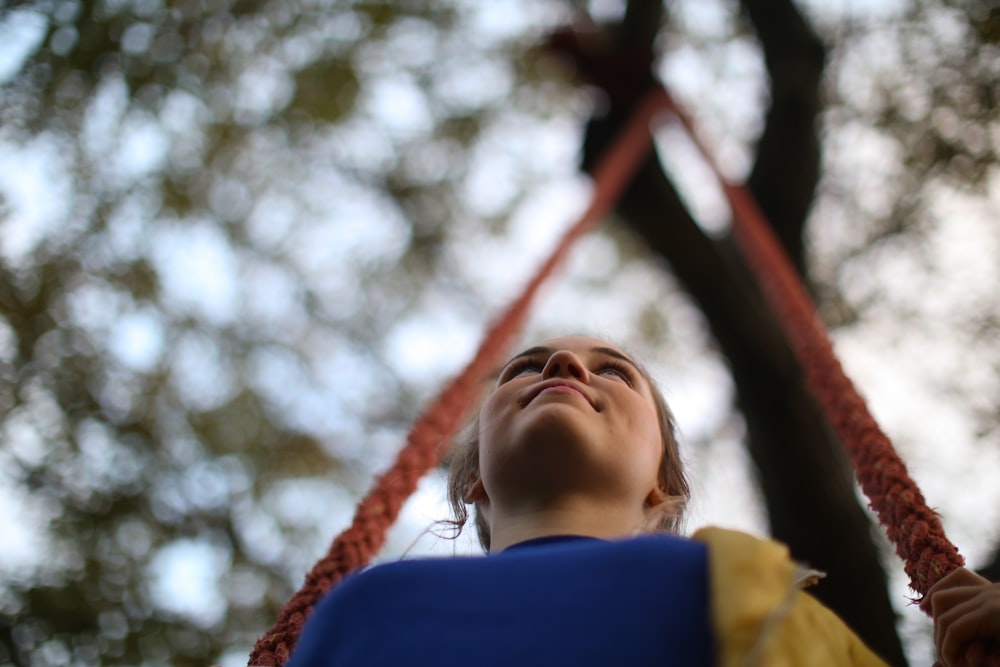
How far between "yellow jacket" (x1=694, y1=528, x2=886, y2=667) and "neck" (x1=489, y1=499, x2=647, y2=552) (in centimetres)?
16

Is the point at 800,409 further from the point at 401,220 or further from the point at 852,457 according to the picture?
the point at 401,220

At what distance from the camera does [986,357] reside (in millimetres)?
2408

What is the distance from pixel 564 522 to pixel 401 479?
382mm

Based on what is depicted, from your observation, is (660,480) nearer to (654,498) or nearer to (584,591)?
(654,498)


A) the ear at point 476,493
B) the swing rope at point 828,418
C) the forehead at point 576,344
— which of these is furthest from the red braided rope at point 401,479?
the forehead at point 576,344

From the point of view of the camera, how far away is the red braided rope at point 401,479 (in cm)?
91

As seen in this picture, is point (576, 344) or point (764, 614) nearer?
point (764, 614)

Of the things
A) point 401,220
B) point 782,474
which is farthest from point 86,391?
point 782,474

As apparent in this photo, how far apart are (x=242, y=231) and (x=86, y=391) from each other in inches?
31.2

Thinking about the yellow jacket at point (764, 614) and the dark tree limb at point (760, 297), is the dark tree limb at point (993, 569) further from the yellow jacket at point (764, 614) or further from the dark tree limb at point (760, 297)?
the yellow jacket at point (764, 614)

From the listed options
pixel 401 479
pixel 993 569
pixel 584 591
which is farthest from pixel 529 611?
pixel 993 569

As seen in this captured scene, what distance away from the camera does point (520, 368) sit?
103cm

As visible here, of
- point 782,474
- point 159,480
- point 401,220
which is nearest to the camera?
point 782,474

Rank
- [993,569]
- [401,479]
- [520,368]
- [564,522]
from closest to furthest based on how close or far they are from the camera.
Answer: [564,522] → [520,368] → [401,479] → [993,569]
